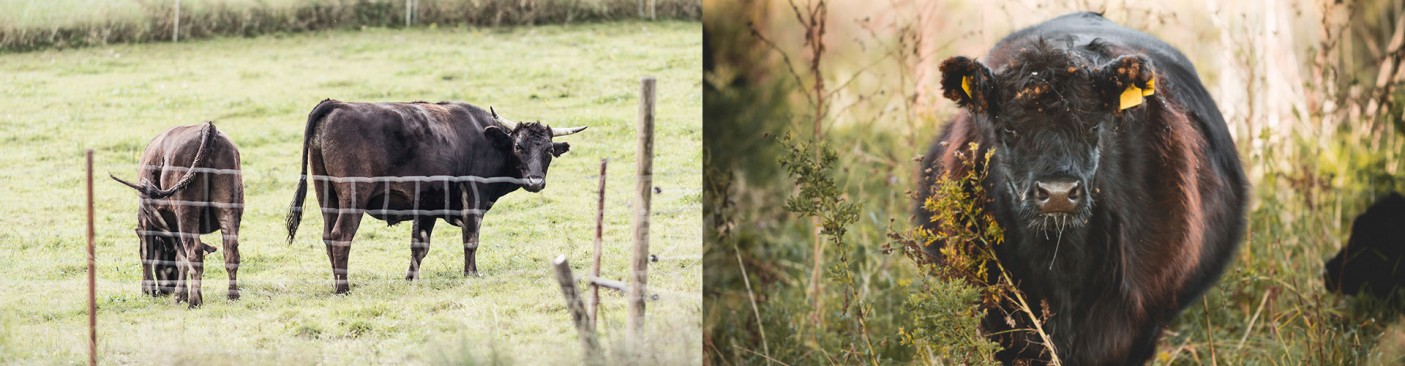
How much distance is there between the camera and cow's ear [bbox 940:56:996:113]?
4.31 m

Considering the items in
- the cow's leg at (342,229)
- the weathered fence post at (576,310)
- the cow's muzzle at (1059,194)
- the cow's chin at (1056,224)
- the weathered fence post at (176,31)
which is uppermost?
the weathered fence post at (176,31)

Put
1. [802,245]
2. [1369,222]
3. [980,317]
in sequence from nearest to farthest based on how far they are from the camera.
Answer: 1. [980,317]
2. [1369,222]
3. [802,245]

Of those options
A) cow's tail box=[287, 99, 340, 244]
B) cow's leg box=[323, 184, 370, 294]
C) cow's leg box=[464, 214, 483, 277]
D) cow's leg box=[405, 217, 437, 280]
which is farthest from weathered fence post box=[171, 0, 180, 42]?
cow's leg box=[464, 214, 483, 277]

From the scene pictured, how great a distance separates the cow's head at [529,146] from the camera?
17.8 feet

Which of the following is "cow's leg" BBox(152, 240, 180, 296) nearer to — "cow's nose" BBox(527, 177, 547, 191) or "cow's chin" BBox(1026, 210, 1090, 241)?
"cow's nose" BBox(527, 177, 547, 191)

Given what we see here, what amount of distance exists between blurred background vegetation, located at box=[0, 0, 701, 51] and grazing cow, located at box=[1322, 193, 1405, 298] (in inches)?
122

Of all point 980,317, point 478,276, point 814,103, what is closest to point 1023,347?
point 980,317

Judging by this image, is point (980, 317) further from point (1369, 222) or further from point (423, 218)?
point (423, 218)

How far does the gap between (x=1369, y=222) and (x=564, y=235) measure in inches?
134

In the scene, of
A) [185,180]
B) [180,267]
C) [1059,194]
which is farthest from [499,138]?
[1059,194]

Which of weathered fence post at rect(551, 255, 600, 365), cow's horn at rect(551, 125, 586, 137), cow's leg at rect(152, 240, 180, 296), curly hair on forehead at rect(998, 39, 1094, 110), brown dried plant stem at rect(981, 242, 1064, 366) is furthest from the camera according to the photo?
cow's horn at rect(551, 125, 586, 137)

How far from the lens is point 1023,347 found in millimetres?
4695

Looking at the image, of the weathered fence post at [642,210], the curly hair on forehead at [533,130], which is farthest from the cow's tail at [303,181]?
the weathered fence post at [642,210]

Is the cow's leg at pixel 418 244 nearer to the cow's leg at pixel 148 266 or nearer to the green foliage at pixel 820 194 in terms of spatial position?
the cow's leg at pixel 148 266
